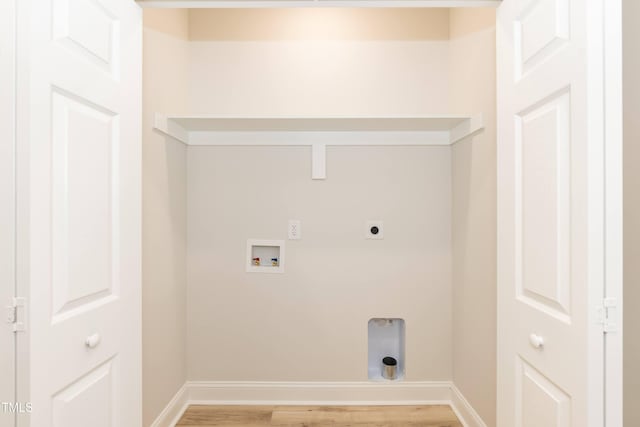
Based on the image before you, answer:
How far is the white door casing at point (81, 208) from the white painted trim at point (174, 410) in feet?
2.41

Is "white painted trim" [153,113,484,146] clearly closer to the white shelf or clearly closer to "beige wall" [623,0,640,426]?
the white shelf

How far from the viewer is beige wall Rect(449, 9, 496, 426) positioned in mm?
1807

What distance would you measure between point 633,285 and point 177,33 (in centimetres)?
236

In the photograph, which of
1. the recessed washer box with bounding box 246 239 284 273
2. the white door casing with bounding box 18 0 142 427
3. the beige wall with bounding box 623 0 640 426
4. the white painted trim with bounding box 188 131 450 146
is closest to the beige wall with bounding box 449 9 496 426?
the white painted trim with bounding box 188 131 450 146

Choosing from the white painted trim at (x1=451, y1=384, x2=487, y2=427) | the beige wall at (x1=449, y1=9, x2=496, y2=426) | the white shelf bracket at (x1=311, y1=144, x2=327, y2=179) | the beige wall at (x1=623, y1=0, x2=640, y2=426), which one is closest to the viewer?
the beige wall at (x1=623, y1=0, x2=640, y2=426)

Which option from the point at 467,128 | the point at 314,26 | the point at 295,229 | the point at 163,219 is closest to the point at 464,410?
the point at 295,229

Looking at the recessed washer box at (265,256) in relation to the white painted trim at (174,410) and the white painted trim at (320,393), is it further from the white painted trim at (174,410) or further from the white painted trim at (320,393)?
the white painted trim at (174,410)

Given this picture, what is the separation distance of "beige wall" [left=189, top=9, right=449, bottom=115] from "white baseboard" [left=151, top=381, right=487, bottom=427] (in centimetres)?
170

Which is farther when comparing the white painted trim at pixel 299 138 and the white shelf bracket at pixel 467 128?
the white painted trim at pixel 299 138

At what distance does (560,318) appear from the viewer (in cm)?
101

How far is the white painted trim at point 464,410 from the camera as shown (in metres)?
1.98

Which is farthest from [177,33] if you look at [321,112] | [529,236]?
[529,236]

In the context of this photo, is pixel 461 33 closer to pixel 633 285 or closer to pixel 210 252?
pixel 633 285

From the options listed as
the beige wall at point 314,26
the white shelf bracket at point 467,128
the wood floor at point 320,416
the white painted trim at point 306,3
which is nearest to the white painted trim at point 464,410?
the wood floor at point 320,416
